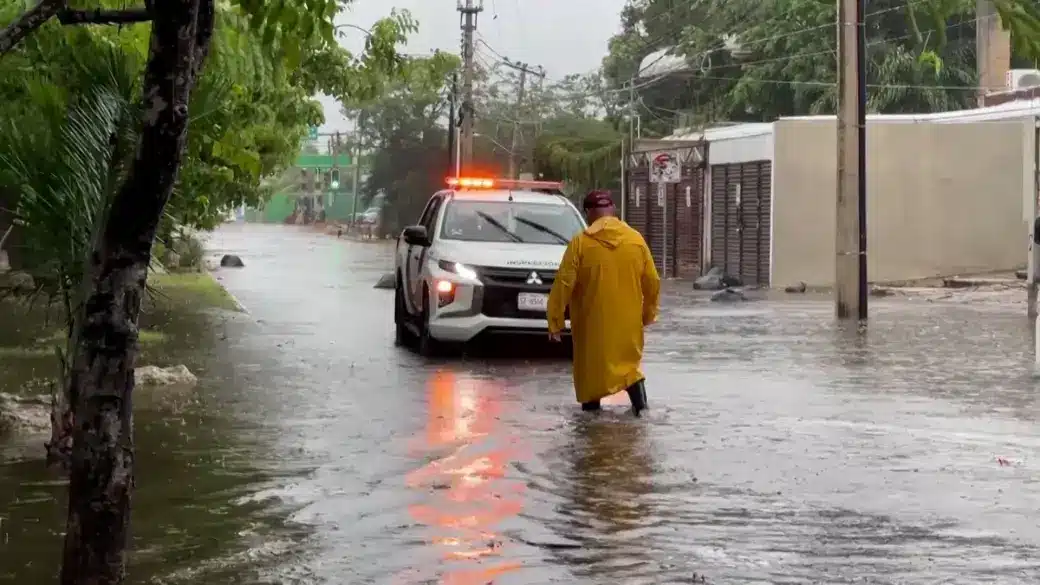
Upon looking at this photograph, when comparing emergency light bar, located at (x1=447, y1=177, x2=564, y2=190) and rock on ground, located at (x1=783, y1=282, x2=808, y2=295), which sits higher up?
emergency light bar, located at (x1=447, y1=177, x2=564, y2=190)

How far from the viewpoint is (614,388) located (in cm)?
1145

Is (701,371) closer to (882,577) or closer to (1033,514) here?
(1033,514)

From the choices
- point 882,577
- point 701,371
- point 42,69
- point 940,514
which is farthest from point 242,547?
point 701,371

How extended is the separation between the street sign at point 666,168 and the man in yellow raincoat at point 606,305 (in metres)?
25.9

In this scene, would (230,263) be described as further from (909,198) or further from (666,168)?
(909,198)

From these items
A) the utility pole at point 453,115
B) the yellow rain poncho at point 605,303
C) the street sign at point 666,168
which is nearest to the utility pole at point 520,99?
the utility pole at point 453,115

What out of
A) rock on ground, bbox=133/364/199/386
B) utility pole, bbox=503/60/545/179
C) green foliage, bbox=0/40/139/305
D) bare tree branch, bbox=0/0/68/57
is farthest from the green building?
bare tree branch, bbox=0/0/68/57

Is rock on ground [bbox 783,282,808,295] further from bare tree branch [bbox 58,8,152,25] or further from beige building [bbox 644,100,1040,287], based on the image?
bare tree branch [bbox 58,8,152,25]

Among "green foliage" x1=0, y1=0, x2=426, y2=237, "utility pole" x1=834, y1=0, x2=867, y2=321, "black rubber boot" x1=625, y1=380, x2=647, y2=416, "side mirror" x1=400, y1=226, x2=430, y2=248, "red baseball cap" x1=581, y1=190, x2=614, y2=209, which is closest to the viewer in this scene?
"green foliage" x1=0, y1=0, x2=426, y2=237

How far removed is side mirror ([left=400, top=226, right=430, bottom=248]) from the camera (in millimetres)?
16562

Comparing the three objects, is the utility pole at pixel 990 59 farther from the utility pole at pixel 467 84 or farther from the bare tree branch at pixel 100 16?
the bare tree branch at pixel 100 16

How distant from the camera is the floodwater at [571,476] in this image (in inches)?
275

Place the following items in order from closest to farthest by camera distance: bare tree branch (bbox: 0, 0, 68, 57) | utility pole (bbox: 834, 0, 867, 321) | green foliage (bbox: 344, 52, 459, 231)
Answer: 1. bare tree branch (bbox: 0, 0, 68, 57)
2. utility pole (bbox: 834, 0, 867, 321)
3. green foliage (bbox: 344, 52, 459, 231)

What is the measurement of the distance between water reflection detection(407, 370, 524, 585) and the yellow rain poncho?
0.82m
